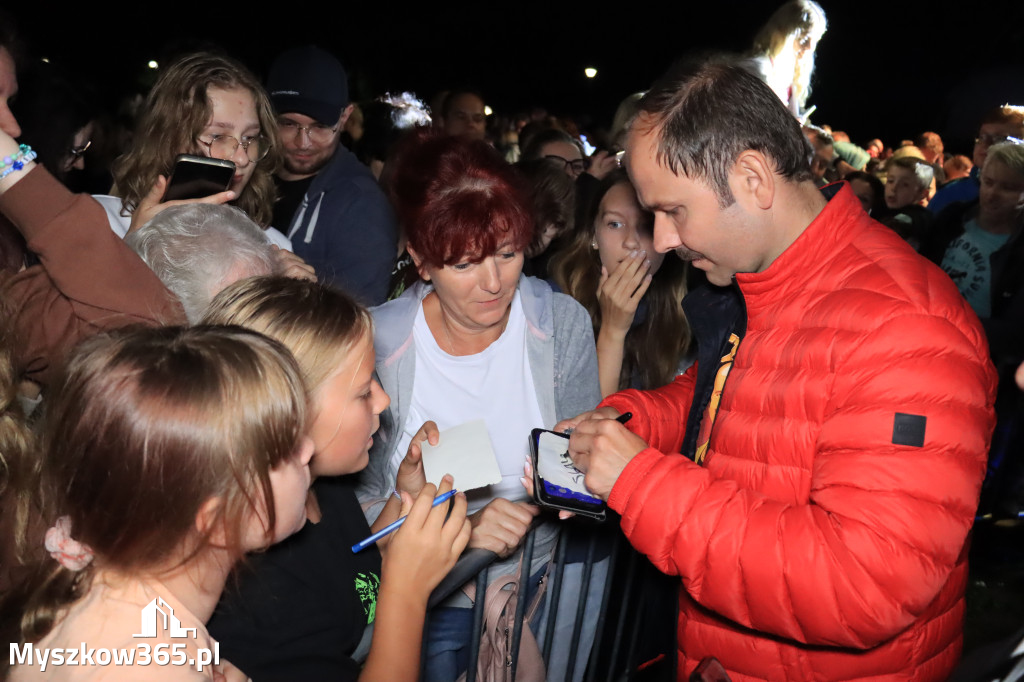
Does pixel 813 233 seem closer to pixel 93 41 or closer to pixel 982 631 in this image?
pixel 982 631

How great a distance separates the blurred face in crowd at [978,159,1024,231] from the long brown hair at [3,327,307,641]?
4.60 meters

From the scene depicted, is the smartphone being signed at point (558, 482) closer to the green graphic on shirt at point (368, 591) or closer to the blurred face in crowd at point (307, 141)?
the green graphic on shirt at point (368, 591)

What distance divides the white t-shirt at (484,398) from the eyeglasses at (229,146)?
1129 mm

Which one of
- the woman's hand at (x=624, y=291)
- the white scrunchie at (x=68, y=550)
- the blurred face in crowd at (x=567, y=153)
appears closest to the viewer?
the white scrunchie at (x=68, y=550)

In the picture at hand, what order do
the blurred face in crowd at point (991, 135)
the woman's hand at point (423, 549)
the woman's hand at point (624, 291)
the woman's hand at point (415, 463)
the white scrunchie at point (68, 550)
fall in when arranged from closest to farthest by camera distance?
the white scrunchie at point (68, 550) < the woman's hand at point (423, 549) < the woman's hand at point (415, 463) < the woman's hand at point (624, 291) < the blurred face in crowd at point (991, 135)

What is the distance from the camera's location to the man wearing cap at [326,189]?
344 centimetres

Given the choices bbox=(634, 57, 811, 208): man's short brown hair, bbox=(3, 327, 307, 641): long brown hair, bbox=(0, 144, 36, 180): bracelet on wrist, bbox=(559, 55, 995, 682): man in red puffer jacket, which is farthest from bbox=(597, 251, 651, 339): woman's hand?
bbox=(0, 144, 36, 180): bracelet on wrist

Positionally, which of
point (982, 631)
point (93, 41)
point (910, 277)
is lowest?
point (982, 631)

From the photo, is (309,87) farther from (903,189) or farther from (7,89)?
(903,189)

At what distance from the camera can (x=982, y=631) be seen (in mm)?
3887

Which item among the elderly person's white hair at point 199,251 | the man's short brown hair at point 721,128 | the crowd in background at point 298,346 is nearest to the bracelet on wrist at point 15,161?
the crowd in background at point 298,346

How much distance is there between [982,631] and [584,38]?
18.8 m

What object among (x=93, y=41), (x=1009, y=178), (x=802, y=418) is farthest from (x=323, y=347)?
(x=93, y=41)
